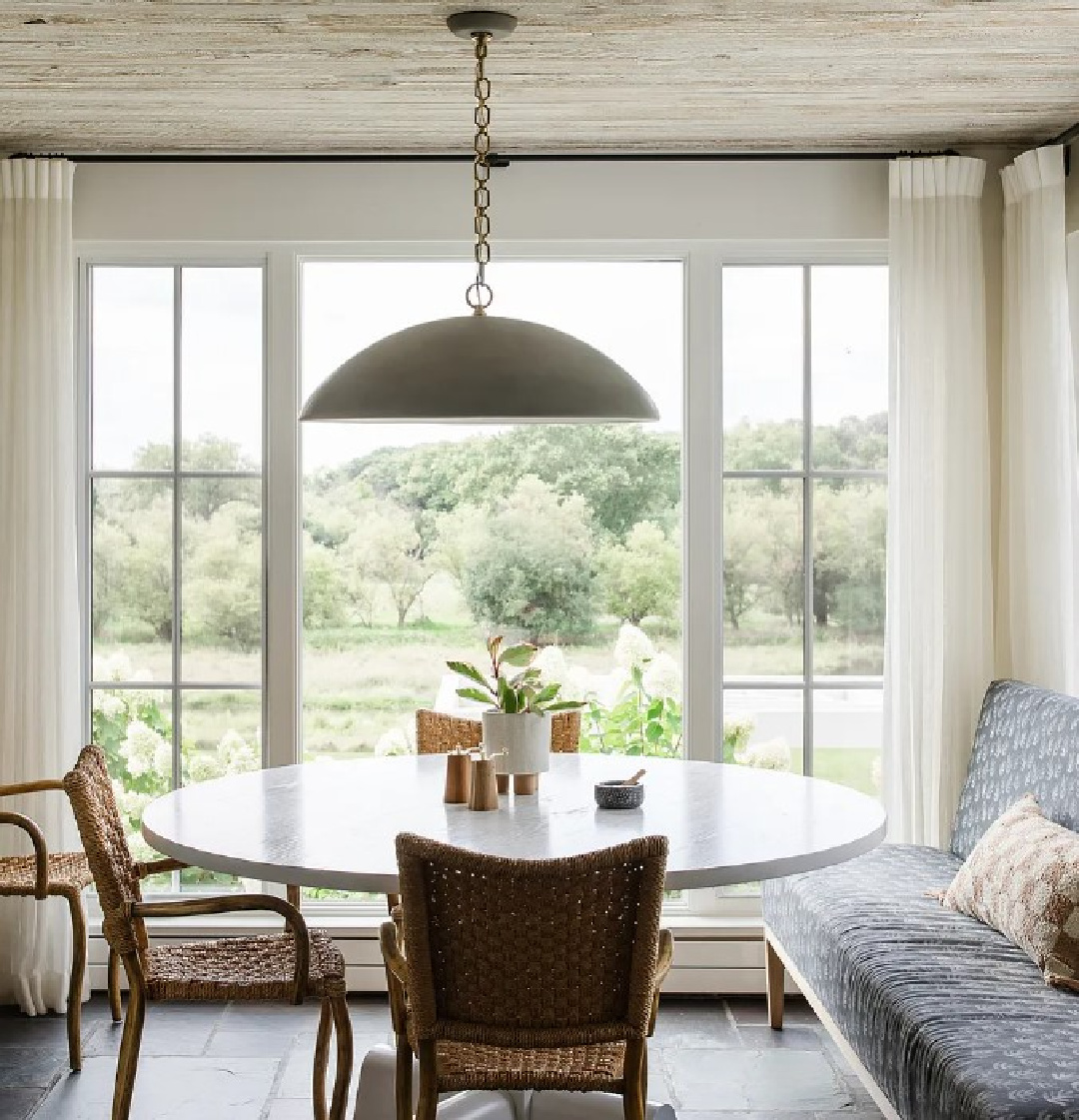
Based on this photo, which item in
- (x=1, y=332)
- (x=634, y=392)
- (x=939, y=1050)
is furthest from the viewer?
(x=1, y=332)

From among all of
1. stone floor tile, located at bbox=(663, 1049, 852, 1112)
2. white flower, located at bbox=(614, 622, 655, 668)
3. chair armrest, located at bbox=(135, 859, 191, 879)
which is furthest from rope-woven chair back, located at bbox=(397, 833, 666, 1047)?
white flower, located at bbox=(614, 622, 655, 668)

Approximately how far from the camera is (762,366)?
172 inches

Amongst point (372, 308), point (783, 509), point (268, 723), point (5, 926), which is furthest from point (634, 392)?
point (372, 308)

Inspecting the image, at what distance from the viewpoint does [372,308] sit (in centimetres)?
560

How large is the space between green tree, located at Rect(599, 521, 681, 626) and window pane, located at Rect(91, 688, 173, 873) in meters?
2.56

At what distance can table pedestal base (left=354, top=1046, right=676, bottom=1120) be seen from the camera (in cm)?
292

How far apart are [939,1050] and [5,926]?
9.52 feet

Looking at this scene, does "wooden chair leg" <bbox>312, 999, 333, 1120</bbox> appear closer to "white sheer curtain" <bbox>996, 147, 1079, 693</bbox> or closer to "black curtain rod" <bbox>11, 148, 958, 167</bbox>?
"white sheer curtain" <bbox>996, 147, 1079, 693</bbox>

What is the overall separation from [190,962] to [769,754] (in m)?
2.04

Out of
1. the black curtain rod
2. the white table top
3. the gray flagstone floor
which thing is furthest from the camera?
the black curtain rod

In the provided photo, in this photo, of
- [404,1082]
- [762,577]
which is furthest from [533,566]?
[404,1082]

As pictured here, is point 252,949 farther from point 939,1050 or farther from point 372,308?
point 372,308

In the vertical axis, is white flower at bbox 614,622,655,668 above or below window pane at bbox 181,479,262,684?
below

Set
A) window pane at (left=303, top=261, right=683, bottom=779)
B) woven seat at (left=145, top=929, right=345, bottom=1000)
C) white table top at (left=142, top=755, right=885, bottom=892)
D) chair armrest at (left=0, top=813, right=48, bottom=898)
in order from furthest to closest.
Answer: window pane at (left=303, top=261, right=683, bottom=779)
chair armrest at (left=0, top=813, right=48, bottom=898)
woven seat at (left=145, top=929, right=345, bottom=1000)
white table top at (left=142, top=755, right=885, bottom=892)
